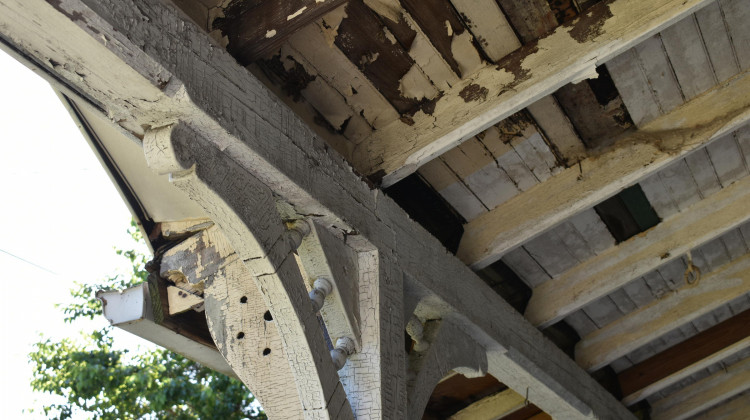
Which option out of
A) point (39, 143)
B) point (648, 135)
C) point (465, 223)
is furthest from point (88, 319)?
point (648, 135)

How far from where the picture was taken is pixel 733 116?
2830 millimetres

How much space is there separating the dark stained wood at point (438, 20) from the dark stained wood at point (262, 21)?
1.28ft

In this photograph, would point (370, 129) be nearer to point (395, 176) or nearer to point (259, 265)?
point (395, 176)

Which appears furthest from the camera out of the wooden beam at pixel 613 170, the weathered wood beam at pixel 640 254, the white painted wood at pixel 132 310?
the weathered wood beam at pixel 640 254

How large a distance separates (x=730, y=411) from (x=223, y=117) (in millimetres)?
5340

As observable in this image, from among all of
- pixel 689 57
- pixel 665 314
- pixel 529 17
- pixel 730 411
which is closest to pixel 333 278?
pixel 529 17

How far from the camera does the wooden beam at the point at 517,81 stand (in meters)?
2.31

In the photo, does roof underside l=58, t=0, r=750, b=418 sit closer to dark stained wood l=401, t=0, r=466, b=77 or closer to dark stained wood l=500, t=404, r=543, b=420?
dark stained wood l=401, t=0, r=466, b=77

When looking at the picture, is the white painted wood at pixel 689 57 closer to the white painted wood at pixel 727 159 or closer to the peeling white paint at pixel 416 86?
the white painted wood at pixel 727 159

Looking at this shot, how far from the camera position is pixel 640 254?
3.49m

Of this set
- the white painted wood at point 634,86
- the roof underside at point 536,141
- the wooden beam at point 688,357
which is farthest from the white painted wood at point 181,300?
the wooden beam at point 688,357

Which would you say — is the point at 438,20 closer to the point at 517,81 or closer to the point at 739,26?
the point at 517,81

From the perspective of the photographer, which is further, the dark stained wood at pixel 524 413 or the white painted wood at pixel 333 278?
the dark stained wood at pixel 524 413

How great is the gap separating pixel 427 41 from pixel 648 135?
3.66 feet
